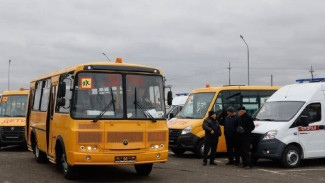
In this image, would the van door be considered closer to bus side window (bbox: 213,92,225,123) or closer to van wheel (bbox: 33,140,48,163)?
bus side window (bbox: 213,92,225,123)

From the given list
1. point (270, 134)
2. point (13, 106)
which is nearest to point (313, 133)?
point (270, 134)

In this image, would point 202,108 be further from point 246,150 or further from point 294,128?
point 294,128

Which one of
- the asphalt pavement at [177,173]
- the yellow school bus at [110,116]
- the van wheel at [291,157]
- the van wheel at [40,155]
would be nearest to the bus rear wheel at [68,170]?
the yellow school bus at [110,116]

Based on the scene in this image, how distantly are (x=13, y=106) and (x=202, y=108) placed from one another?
7.77m

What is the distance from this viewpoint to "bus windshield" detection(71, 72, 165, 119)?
1027 centimetres

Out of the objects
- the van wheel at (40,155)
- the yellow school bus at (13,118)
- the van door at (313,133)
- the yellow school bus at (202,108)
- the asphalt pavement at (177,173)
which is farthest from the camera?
the yellow school bus at (13,118)

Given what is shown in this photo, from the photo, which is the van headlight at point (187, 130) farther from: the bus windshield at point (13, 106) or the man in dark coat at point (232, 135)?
the bus windshield at point (13, 106)

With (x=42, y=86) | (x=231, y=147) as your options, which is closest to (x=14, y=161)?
(x=42, y=86)

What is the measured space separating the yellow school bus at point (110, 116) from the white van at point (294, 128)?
379 centimetres

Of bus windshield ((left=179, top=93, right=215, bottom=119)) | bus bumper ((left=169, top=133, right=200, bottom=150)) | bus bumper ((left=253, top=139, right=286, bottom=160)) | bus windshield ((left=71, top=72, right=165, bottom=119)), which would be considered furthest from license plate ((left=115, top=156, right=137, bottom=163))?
bus windshield ((left=179, top=93, right=215, bottom=119))

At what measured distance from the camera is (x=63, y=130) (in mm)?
10648

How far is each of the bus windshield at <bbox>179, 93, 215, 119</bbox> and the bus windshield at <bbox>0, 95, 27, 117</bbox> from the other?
654cm

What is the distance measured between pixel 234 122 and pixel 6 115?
965cm

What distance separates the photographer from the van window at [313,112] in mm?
13711
